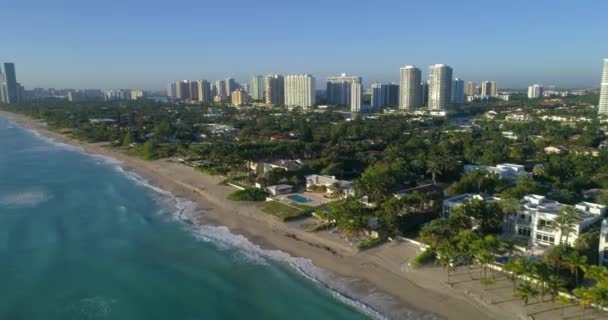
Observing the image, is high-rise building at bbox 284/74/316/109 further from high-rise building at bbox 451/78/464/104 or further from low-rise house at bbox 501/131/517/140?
low-rise house at bbox 501/131/517/140

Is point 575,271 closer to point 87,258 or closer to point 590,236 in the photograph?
point 590,236

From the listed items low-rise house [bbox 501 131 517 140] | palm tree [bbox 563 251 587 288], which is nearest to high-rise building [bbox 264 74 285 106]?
low-rise house [bbox 501 131 517 140]

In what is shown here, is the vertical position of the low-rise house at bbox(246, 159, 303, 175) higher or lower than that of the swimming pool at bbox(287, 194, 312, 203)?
higher

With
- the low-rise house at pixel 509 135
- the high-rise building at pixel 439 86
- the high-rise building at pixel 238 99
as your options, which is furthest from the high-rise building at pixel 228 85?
the low-rise house at pixel 509 135

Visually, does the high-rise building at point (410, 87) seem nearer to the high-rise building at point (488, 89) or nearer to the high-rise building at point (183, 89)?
the high-rise building at point (488, 89)

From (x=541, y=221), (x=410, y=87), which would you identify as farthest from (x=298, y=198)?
(x=410, y=87)

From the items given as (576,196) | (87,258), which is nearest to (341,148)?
(576,196)

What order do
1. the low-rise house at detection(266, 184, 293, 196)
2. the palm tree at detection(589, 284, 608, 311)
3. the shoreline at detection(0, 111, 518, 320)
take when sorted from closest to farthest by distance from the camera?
1. the palm tree at detection(589, 284, 608, 311)
2. the shoreline at detection(0, 111, 518, 320)
3. the low-rise house at detection(266, 184, 293, 196)
